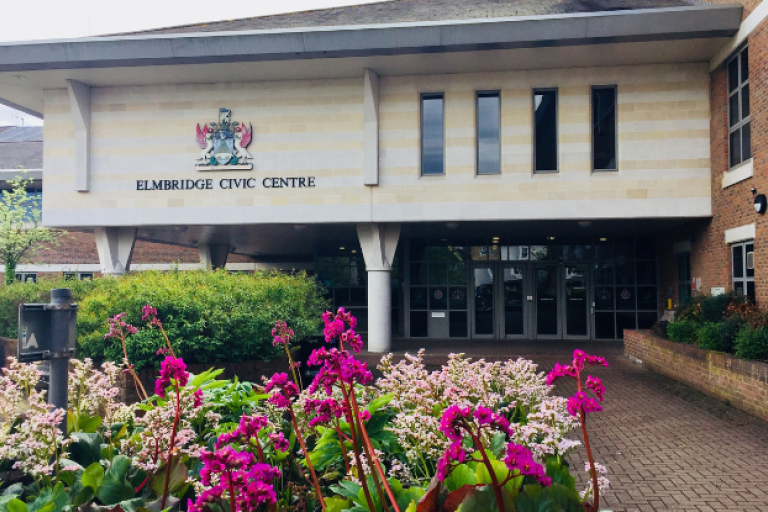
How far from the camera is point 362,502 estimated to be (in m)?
2.81

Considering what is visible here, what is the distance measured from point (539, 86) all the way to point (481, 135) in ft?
6.37

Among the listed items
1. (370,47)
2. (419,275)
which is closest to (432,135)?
(370,47)

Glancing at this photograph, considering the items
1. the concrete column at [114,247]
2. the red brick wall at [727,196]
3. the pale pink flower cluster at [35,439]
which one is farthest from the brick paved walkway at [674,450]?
the concrete column at [114,247]

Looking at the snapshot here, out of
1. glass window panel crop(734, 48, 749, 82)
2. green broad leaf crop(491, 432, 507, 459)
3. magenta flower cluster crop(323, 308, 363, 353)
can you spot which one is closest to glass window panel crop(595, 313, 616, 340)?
glass window panel crop(734, 48, 749, 82)

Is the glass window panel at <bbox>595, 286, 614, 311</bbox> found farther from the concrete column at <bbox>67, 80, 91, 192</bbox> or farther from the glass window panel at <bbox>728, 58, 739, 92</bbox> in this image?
the concrete column at <bbox>67, 80, 91, 192</bbox>

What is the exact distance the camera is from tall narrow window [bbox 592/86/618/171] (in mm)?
15422

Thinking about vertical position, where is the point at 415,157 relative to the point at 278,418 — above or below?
above

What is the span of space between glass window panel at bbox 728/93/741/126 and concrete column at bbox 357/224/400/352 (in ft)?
27.8

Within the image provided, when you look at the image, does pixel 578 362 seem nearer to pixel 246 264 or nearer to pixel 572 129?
pixel 572 129

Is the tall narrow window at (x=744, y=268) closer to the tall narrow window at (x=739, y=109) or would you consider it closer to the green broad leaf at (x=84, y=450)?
the tall narrow window at (x=739, y=109)

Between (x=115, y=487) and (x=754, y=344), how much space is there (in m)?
9.20

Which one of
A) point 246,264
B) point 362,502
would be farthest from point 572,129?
point 246,264

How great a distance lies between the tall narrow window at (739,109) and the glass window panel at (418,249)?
9.90m

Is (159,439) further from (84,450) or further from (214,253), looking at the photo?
(214,253)
